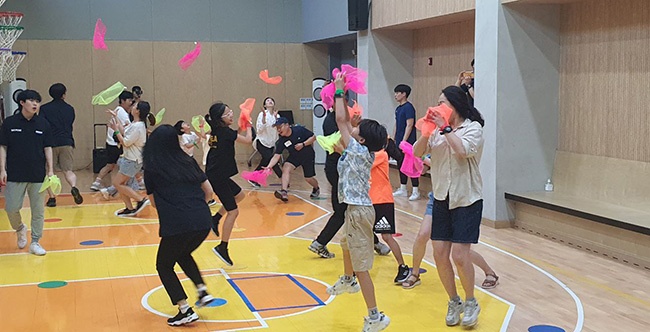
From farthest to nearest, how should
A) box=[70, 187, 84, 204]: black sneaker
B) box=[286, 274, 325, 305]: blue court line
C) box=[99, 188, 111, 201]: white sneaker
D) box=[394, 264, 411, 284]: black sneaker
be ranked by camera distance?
box=[99, 188, 111, 201]: white sneaker < box=[70, 187, 84, 204]: black sneaker < box=[394, 264, 411, 284]: black sneaker < box=[286, 274, 325, 305]: blue court line

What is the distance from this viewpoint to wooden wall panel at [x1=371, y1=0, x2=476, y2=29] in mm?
10492

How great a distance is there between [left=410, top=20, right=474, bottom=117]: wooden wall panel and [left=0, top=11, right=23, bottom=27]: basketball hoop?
6.98 meters

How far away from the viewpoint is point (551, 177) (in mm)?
9609

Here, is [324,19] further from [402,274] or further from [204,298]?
[204,298]

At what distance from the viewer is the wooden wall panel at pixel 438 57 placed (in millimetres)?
11945

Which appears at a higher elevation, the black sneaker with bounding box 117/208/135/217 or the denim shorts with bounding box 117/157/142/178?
the denim shorts with bounding box 117/157/142/178

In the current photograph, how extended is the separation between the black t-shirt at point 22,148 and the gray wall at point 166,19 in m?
9.70

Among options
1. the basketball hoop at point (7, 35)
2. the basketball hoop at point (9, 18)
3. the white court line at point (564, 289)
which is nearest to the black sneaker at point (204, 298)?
the white court line at point (564, 289)

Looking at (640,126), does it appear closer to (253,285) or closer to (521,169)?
(521,169)

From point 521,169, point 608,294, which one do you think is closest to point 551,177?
point 521,169

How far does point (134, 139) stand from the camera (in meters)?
9.88

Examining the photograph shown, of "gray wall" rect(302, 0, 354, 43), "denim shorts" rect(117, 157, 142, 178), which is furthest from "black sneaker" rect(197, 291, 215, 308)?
"gray wall" rect(302, 0, 354, 43)

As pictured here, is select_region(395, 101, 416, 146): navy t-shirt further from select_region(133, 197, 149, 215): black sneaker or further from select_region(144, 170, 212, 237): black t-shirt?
select_region(144, 170, 212, 237): black t-shirt

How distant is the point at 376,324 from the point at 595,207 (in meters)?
4.14
